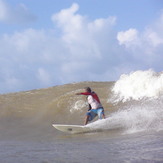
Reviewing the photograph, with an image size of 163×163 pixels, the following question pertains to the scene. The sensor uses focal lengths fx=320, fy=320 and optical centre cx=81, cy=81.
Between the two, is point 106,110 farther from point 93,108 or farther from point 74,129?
point 74,129

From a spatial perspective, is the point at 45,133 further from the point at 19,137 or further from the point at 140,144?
the point at 140,144

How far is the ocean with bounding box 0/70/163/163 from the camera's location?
20.4 feet

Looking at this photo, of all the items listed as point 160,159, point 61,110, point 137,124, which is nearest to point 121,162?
point 160,159

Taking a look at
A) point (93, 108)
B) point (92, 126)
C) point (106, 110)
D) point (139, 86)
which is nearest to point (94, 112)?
point (93, 108)

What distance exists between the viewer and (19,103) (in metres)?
18.2

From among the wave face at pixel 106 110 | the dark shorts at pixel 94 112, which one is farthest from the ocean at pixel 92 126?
the dark shorts at pixel 94 112

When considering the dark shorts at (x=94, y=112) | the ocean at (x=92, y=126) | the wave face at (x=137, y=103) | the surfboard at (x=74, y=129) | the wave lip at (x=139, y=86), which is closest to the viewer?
the ocean at (x=92, y=126)

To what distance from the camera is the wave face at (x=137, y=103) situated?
33.4 ft

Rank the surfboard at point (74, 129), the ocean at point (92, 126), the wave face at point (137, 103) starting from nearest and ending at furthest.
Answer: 1. the ocean at point (92, 126)
2. the wave face at point (137, 103)
3. the surfboard at point (74, 129)

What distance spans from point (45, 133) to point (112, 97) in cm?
578

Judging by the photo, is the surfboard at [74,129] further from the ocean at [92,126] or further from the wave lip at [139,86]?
the wave lip at [139,86]

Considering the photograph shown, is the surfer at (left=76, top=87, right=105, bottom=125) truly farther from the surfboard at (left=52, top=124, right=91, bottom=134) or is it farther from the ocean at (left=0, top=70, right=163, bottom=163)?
the surfboard at (left=52, top=124, right=91, bottom=134)

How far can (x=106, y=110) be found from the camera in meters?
14.1

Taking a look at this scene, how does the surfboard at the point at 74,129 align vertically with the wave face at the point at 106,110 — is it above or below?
below
